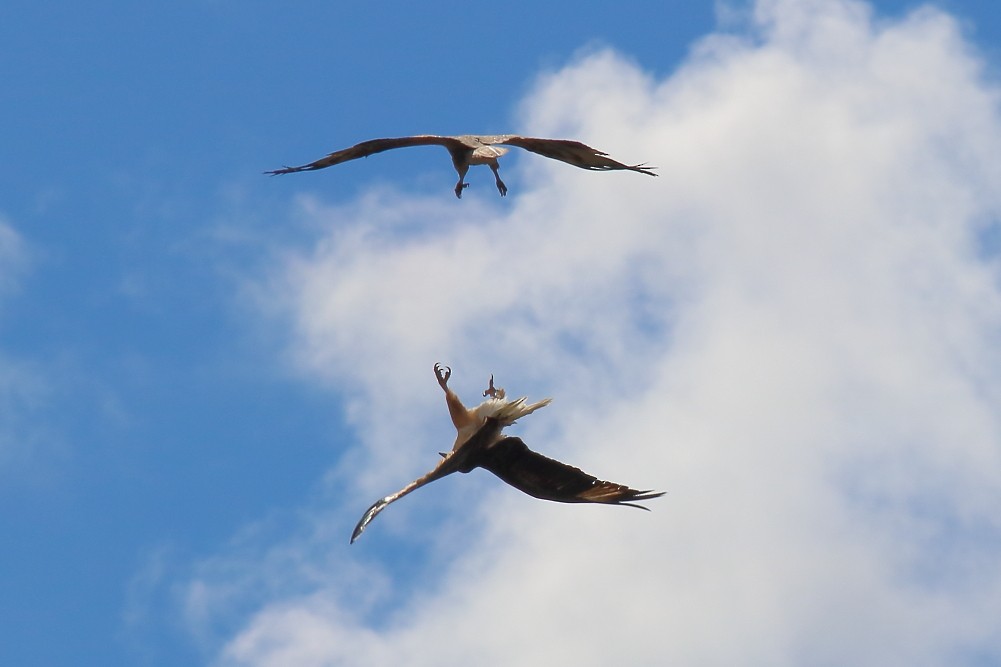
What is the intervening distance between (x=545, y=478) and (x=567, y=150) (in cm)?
402

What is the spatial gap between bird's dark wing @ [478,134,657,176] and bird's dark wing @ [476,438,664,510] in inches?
140

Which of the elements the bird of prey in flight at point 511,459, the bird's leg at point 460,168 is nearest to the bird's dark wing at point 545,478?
the bird of prey in flight at point 511,459

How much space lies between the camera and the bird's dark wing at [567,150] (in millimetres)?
21234

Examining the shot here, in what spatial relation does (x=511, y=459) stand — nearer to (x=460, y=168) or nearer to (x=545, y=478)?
(x=545, y=478)

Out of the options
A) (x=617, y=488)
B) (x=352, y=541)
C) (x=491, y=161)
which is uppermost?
(x=491, y=161)

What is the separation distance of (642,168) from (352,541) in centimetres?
632

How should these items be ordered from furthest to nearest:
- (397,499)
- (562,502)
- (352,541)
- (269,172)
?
(562,502), (269,172), (397,499), (352,541)

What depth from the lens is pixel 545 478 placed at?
21.2m

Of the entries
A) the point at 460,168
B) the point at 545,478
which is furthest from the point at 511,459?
the point at 460,168

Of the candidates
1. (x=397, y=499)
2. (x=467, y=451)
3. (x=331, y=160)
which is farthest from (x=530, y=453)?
(x=331, y=160)

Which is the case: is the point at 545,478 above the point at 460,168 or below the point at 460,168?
below

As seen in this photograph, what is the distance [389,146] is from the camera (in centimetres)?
2123

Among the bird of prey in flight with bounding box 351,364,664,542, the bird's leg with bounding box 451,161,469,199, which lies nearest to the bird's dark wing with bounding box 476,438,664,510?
the bird of prey in flight with bounding box 351,364,664,542

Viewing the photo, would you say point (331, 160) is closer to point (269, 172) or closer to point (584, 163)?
point (269, 172)
